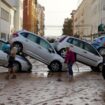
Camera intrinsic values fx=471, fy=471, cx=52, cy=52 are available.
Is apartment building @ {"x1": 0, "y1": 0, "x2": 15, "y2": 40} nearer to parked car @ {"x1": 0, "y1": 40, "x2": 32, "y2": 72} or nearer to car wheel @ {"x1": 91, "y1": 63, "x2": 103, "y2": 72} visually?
car wheel @ {"x1": 91, "y1": 63, "x2": 103, "y2": 72}

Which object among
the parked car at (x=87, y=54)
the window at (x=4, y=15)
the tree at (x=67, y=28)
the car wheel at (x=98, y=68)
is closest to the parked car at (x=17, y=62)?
the parked car at (x=87, y=54)

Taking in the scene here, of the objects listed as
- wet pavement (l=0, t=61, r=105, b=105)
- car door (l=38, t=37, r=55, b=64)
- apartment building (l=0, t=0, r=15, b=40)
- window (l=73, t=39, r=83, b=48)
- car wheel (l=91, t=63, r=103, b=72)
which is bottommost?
wet pavement (l=0, t=61, r=105, b=105)

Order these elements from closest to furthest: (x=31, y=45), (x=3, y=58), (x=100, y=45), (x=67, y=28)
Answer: (x=3, y=58) → (x=31, y=45) → (x=100, y=45) → (x=67, y=28)

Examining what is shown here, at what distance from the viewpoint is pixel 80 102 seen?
13906mm

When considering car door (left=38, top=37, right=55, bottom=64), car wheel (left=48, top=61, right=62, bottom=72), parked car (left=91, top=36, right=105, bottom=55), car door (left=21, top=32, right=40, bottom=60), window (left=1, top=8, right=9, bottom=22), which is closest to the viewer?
car door (left=21, top=32, right=40, bottom=60)

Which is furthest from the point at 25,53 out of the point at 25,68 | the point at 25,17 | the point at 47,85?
the point at 25,17

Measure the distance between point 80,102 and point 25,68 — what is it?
44.8ft

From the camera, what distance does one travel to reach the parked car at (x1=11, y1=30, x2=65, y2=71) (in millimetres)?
27453

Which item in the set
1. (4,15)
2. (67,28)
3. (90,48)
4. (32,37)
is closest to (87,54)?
(90,48)

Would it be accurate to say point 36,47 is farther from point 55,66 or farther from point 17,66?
point 17,66

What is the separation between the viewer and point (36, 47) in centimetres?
2756

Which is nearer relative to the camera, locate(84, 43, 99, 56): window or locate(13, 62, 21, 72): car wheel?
locate(13, 62, 21, 72): car wheel

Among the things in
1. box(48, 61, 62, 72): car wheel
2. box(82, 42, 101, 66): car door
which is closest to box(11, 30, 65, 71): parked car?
box(48, 61, 62, 72): car wheel

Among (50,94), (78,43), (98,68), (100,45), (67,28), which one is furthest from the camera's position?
(67,28)
